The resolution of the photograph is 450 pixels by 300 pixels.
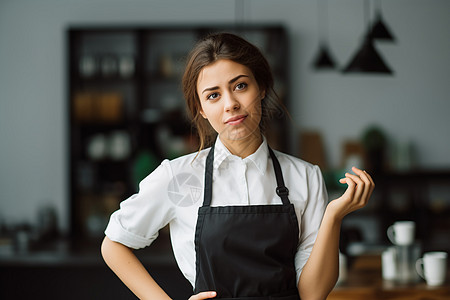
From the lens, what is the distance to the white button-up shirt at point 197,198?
1.25 meters

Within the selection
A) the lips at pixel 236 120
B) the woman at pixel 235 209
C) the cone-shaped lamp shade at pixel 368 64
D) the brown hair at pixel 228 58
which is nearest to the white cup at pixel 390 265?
the cone-shaped lamp shade at pixel 368 64

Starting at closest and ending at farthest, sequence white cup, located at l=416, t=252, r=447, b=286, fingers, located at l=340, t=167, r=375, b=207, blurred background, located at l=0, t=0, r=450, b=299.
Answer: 1. fingers, located at l=340, t=167, r=375, b=207
2. white cup, located at l=416, t=252, r=447, b=286
3. blurred background, located at l=0, t=0, r=450, b=299

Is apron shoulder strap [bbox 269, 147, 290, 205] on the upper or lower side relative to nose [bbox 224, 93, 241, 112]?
lower

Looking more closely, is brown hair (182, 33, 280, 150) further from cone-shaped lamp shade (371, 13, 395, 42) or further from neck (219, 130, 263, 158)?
cone-shaped lamp shade (371, 13, 395, 42)

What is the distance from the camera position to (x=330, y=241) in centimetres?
115

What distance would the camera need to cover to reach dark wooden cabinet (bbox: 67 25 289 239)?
475 cm

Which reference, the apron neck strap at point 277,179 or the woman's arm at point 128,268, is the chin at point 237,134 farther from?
the woman's arm at point 128,268

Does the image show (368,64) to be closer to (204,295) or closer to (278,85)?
(204,295)

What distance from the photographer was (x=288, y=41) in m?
5.10

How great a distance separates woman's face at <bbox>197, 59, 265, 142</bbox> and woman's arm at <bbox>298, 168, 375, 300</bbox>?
10.3 inches

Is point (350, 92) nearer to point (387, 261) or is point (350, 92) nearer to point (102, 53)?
point (102, 53)

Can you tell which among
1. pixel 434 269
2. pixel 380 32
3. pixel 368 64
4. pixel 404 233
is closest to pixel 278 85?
pixel 380 32

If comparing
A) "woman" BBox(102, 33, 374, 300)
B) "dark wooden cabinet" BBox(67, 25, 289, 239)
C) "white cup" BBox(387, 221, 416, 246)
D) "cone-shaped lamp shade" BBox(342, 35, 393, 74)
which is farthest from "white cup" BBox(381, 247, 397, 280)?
"dark wooden cabinet" BBox(67, 25, 289, 239)

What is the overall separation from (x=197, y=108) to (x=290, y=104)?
3740 millimetres
